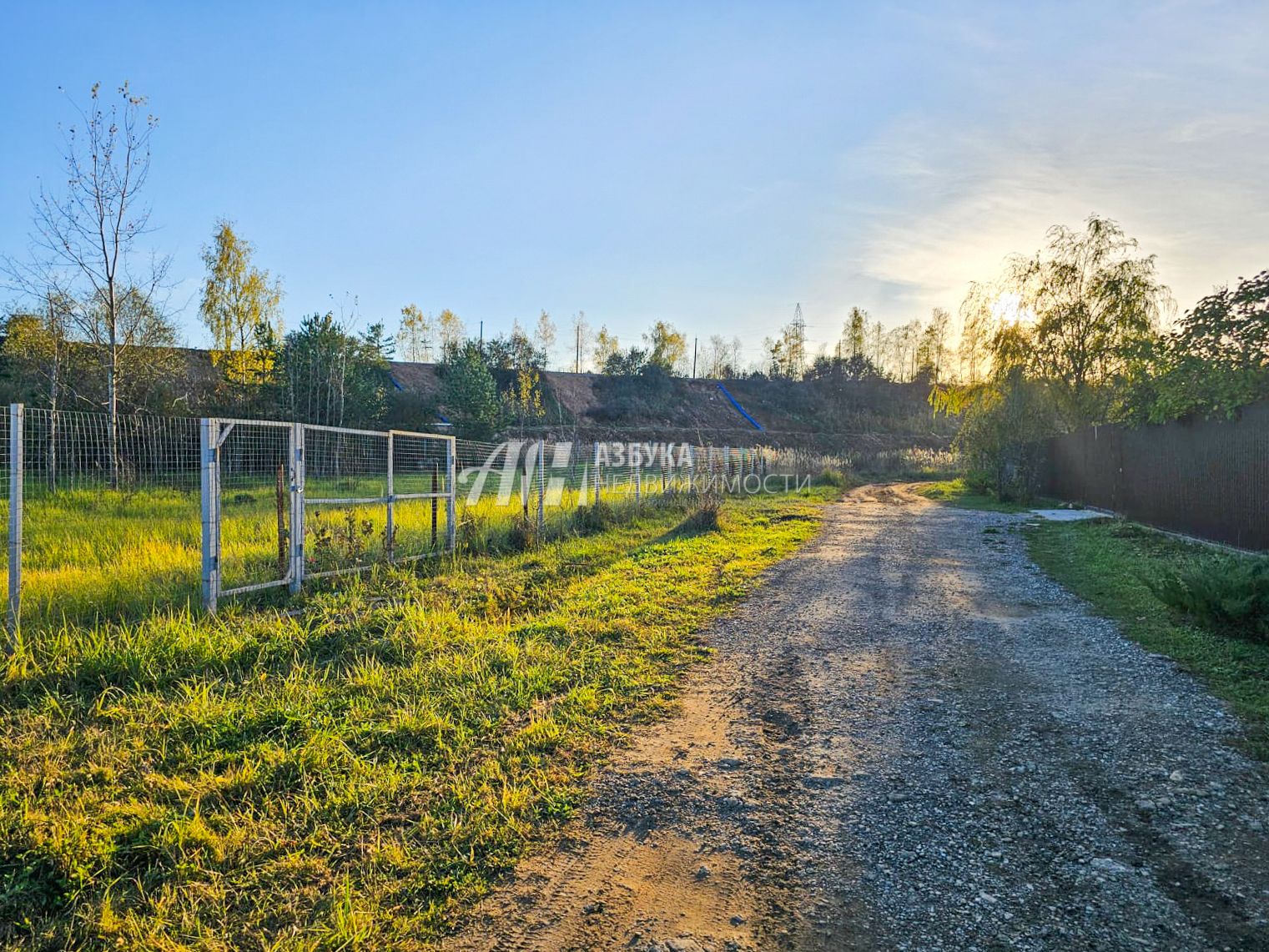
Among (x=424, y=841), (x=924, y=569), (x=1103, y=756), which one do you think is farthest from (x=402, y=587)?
(x=924, y=569)

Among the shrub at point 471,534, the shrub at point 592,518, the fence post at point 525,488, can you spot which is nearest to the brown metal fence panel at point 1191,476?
the shrub at point 592,518

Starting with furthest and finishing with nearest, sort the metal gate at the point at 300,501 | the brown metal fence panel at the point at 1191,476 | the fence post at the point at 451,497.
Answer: the brown metal fence panel at the point at 1191,476 < the fence post at the point at 451,497 < the metal gate at the point at 300,501

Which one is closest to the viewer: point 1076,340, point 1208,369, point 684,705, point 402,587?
point 684,705

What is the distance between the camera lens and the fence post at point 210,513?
571 cm

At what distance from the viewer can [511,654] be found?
5.02 m

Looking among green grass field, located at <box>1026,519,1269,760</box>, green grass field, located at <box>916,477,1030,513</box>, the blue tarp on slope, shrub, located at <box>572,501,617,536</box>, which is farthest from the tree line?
the blue tarp on slope

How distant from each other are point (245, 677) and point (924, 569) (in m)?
8.12

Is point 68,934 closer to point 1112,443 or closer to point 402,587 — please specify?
point 402,587

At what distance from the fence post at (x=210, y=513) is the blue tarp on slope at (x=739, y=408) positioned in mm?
51352

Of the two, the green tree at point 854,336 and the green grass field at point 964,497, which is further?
the green tree at point 854,336

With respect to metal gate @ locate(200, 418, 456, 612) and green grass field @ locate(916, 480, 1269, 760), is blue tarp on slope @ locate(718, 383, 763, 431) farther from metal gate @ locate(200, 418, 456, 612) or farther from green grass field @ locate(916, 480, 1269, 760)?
metal gate @ locate(200, 418, 456, 612)

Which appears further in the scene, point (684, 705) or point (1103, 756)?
point (684, 705)

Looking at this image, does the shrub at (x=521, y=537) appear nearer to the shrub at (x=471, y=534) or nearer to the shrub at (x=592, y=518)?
the shrub at (x=471, y=534)

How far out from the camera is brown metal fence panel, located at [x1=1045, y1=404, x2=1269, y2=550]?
9875mm
